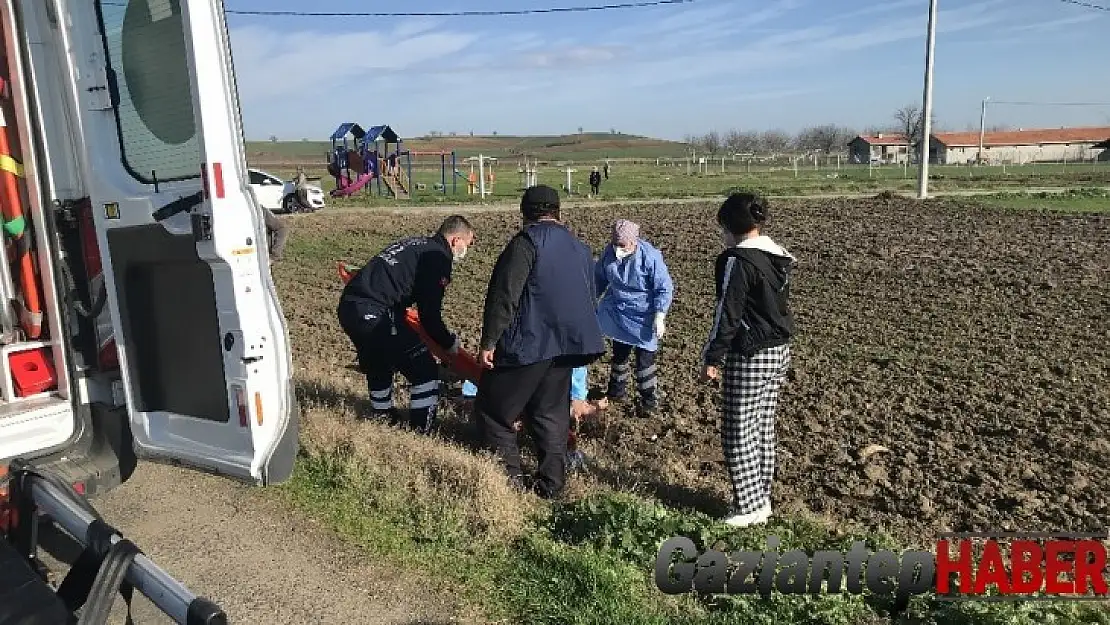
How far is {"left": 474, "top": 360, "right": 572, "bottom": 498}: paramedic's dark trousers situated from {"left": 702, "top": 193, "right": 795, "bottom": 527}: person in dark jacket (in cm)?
95

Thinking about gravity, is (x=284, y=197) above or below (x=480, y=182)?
above

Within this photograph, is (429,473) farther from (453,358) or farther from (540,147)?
(540,147)

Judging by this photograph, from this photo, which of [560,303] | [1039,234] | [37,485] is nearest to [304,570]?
[37,485]

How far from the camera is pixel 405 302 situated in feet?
18.1

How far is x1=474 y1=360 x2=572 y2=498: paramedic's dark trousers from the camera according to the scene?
479 cm

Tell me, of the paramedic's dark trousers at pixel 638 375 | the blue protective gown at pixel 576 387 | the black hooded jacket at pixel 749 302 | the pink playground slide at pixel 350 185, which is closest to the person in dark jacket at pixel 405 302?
the blue protective gown at pixel 576 387

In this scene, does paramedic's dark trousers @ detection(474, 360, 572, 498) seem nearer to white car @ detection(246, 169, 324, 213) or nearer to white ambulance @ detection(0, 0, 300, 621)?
white ambulance @ detection(0, 0, 300, 621)

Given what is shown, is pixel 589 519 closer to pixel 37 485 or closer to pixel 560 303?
pixel 560 303

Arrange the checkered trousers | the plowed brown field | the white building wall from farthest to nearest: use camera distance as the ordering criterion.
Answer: the white building wall → the plowed brown field → the checkered trousers

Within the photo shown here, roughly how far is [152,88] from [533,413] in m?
2.59

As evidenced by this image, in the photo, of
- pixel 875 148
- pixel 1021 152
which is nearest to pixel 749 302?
pixel 1021 152

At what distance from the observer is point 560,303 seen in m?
4.75

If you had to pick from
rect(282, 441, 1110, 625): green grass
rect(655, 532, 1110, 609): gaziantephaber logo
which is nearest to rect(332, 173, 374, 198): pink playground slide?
rect(282, 441, 1110, 625): green grass

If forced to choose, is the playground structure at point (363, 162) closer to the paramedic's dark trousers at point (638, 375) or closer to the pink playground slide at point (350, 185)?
the pink playground slide at point (350, 185)
